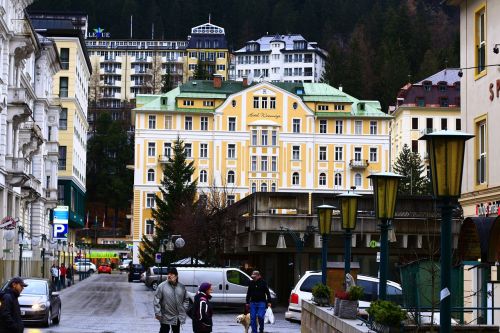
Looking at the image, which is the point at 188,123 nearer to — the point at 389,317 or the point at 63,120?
the point at 63,120

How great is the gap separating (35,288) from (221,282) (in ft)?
42.2

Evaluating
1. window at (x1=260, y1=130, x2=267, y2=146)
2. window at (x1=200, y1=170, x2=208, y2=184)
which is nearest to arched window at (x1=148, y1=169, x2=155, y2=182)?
window at (x1=200, y1=170, x2=208, y2=184)

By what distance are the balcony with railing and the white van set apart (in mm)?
68873

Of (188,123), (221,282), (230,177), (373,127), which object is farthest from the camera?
(373,127)

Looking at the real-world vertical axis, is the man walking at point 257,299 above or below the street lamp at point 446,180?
below

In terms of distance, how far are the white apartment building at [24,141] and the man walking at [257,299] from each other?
18.3m

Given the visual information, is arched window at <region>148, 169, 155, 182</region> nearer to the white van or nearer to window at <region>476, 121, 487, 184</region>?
the white van

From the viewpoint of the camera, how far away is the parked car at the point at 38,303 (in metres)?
29.6

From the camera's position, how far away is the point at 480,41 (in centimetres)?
2864

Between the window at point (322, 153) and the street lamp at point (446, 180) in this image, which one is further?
the window at point (322, 153)

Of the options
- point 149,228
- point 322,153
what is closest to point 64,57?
point 149,228

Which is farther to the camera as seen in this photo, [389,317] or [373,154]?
[373,154]

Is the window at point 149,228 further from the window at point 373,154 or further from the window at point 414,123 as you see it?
the window at point 414,123

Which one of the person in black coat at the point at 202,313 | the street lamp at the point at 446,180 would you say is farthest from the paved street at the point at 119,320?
the street lamp at the point at 446,180
